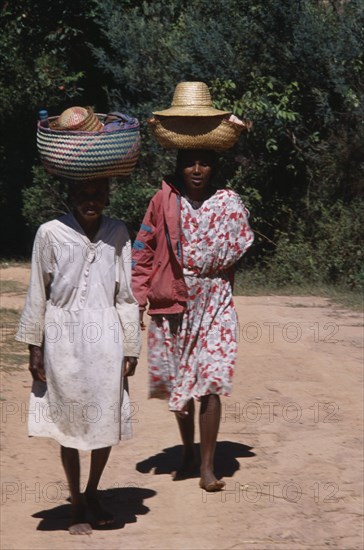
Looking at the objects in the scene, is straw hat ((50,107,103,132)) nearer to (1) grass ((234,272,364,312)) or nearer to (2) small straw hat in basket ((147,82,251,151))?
(2) small straw hat in basket ((147,82,251,151))

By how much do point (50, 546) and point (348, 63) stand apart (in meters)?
10.1

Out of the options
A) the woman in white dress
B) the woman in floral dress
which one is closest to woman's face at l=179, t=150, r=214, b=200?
the woman in floral dress

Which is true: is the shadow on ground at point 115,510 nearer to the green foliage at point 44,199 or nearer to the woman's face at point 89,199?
the woman's face at point 89,199

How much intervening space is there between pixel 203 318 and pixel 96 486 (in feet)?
3.79

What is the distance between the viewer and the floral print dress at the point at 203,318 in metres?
5.97

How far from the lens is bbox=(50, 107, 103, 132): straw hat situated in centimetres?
507

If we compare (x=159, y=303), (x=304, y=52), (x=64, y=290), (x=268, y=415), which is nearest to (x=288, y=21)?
(x=304, y=52)

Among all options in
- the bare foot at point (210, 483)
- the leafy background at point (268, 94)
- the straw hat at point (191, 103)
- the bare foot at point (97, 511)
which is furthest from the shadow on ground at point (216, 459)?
the leafy background at point (268, 94)

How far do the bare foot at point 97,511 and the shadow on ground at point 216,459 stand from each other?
98 cm

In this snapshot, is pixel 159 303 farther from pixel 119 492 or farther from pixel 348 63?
pixel 348 63

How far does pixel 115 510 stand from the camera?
5695mm

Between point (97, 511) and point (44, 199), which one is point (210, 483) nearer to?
point (97, 511)

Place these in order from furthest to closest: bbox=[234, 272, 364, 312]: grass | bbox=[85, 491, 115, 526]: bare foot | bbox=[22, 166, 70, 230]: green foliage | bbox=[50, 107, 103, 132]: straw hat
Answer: bbox=[22, 166, 70, 230]: green foliage < bbox=[234, 272, 364, 312]: grass < bbox=[85, 491, 115, 526]: bare foot < bbox=[50, 107, 103, 132]: straw hat

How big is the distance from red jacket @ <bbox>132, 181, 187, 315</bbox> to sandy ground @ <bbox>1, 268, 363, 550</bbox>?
102 centimetres
